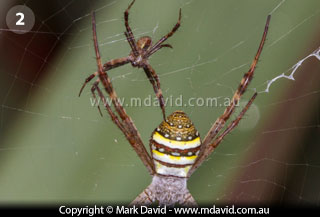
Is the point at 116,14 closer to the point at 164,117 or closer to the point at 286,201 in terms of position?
the point at 164,117

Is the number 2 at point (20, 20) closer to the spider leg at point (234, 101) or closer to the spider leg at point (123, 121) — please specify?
the spider leg at point (123, 121)

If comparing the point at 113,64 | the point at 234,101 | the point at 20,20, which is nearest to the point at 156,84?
the point at 113,64

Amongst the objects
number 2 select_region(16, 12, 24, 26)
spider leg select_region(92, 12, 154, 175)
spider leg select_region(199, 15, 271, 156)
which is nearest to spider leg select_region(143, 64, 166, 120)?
spider leg select_region(92, 12, 154, 175)

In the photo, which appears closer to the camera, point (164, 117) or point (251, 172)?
point (251, 172)

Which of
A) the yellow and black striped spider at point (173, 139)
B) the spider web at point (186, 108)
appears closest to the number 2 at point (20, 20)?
the spider web at point (186, 108)

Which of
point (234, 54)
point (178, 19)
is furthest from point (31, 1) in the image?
point (234, 54)

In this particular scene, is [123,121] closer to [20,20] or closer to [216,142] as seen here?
[216,142]
